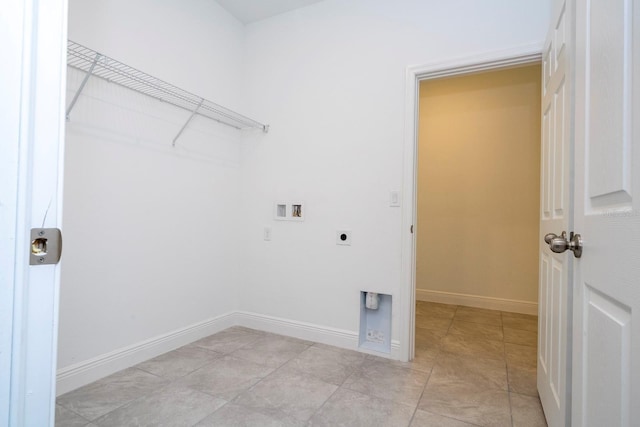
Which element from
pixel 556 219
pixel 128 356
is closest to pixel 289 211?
pixel 128 356

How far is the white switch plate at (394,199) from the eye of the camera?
224cm

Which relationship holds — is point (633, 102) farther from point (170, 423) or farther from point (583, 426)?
point (170, 423)

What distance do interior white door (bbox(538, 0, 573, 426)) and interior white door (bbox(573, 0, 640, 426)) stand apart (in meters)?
0.25

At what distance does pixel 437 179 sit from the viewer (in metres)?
3.82

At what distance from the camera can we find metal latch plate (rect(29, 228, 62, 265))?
56 cm

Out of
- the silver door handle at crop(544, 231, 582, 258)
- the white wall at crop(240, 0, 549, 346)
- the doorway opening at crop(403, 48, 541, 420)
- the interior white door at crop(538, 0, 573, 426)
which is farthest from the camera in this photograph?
the doorway opening at crop(403, 48, 541, 420)

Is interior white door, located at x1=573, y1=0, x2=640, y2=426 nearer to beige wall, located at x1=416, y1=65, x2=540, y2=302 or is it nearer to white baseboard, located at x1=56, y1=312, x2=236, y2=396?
white baseboard, located at x1=56, y1=312, x2=236, y2=396

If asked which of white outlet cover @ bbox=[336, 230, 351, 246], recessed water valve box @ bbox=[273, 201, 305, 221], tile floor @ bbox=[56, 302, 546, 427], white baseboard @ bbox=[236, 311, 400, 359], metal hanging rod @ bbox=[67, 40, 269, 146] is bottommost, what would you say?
tile floor @ bbox=[56, 302, 546, 427]

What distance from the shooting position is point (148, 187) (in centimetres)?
211

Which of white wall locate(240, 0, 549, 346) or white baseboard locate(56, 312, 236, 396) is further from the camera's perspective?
white wall locate(240, 0, 549, 346)

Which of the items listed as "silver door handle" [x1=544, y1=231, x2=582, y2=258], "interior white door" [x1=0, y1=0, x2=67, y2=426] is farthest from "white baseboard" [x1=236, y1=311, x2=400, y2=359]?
"interior white door" [x1=0, y1=0, x2=67, y2=426]

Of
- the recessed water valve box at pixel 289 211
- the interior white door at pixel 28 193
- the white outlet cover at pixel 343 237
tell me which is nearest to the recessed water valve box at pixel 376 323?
the white outlet cover at pixel 343 237

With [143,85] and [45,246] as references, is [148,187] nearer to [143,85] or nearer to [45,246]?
[143,85]

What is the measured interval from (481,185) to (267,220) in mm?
2441
